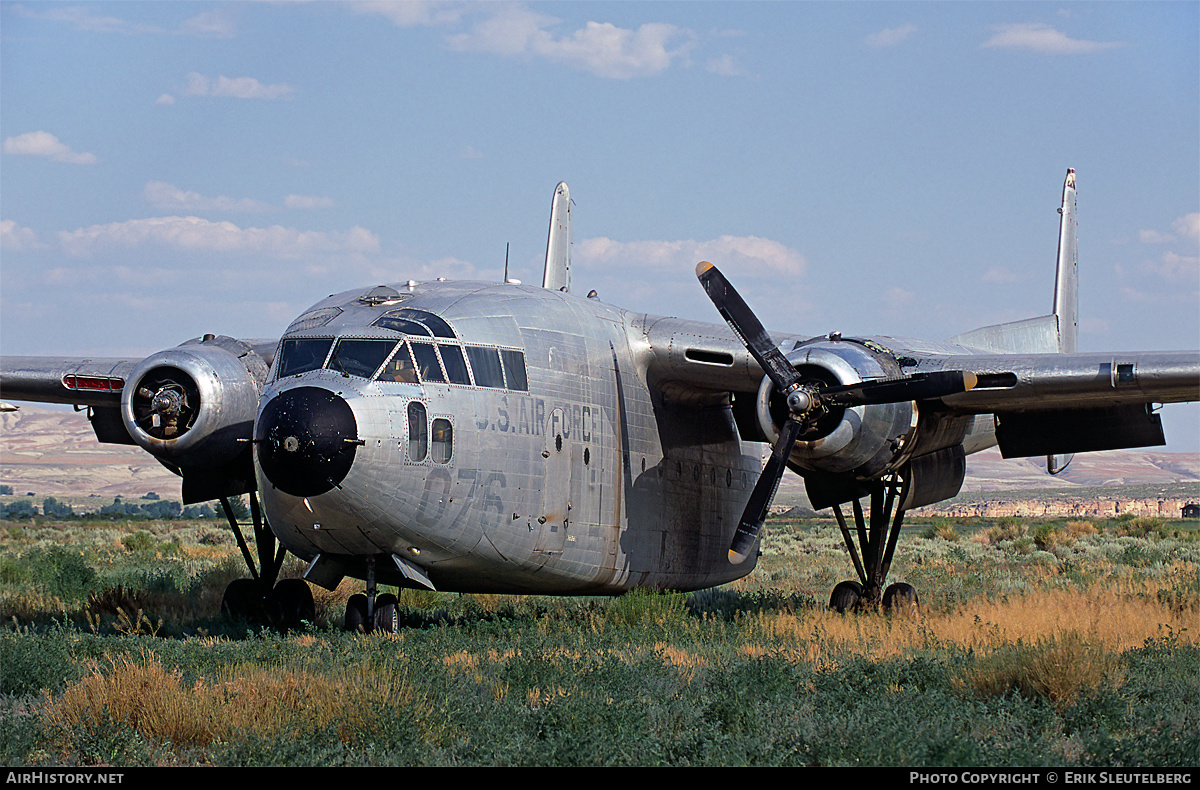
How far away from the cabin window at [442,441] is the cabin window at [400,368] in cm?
54

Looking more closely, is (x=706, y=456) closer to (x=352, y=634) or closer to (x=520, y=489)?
(x=520, y=489)

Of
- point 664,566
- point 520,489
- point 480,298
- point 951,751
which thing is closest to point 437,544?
point 520,489

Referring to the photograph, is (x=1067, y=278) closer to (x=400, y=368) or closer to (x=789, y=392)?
(x=789, y=392)

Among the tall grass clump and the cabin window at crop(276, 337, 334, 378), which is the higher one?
the cabin window at crop(276, 337, 334, 378)

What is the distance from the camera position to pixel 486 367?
1327 centimetres

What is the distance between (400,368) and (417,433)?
2.46 ft

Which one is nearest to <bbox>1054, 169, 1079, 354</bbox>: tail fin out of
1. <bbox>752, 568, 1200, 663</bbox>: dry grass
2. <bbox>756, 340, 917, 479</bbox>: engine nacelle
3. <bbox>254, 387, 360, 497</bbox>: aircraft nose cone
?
<bbox>752, 568, 1200, 663</bbox>: dry grass

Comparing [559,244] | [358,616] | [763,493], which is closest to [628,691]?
[358,616]

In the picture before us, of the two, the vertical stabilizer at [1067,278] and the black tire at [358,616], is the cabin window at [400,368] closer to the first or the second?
the black tire at [358,616]

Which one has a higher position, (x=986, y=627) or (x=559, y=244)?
(x=559, y=244)

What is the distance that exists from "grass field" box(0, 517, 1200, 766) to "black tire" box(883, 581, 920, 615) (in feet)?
1.00

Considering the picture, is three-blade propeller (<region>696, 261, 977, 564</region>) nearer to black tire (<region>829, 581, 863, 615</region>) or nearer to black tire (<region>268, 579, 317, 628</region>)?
black tire (<region>829, 581, 863, 615</region>)

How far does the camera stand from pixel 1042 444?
56.0ft

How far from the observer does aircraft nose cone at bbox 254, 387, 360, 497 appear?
11680 millimetres
